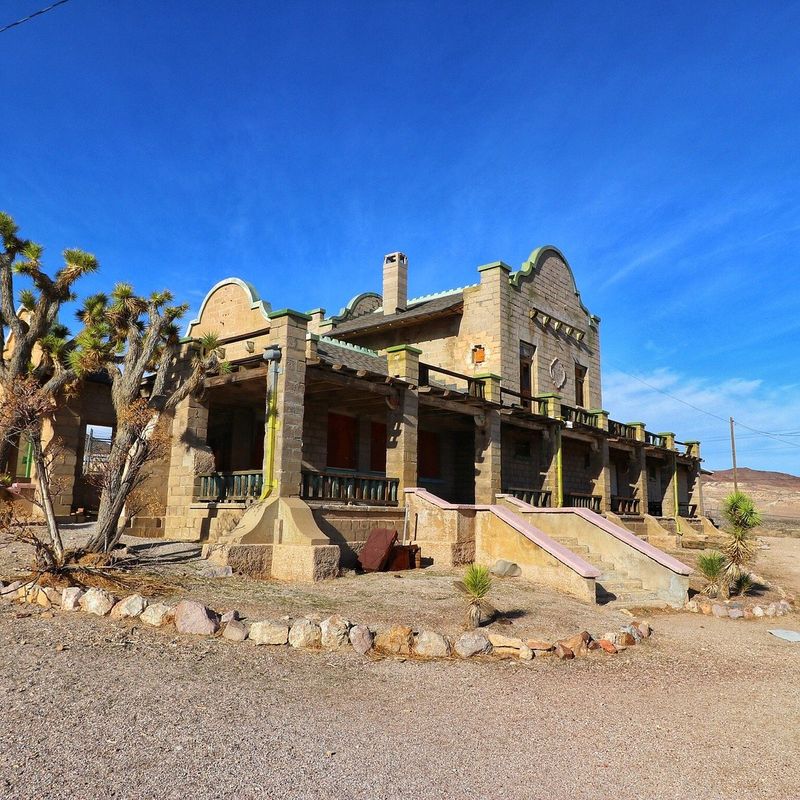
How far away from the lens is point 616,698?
6.36 metres

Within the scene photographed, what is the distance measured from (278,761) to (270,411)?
9.65 m

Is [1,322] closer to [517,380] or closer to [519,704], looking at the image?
[519,704]

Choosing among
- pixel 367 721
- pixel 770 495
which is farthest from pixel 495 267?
pixel 770 495

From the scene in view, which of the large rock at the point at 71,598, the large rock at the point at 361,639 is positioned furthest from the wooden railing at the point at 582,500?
the large rock at the point at 71,598

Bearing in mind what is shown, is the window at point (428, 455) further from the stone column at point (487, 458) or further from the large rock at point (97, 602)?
the large rock at point (97, 602)

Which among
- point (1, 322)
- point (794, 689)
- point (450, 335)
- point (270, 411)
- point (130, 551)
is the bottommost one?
point (794, 689)

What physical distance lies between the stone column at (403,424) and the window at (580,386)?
1237 cm

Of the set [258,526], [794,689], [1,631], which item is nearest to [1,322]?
[258,526]

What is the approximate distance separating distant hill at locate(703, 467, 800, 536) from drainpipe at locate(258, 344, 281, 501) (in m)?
32.9

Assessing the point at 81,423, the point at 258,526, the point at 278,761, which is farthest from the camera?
the point at 81,423

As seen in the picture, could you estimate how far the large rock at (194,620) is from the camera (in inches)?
292

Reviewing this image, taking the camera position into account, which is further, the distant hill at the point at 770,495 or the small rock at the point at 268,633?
the distant hill at the point at 770,495

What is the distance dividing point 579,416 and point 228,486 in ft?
49.2

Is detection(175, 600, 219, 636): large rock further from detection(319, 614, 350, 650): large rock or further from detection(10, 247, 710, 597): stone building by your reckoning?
detection(10, 247, 710, 597): stone building
